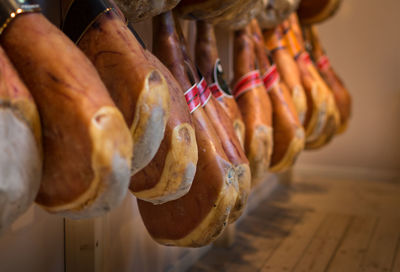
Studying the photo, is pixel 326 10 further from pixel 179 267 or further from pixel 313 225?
pixel 179 267

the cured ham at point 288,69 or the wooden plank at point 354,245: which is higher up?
the cured ham at point 288,69

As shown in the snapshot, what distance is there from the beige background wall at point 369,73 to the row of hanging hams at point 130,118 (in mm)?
1304

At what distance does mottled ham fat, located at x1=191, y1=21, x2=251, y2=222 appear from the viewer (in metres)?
0.63

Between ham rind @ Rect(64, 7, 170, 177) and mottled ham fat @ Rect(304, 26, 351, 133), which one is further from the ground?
ham rind @ Rect(64, 7, 170, 177)

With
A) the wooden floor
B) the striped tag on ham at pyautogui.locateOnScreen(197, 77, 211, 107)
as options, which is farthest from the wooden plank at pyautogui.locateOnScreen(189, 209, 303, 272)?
the striped tag on ham at pyautogui.locateOnScreen(197, 77, 211, 107)

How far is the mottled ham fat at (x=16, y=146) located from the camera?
1.04 ft

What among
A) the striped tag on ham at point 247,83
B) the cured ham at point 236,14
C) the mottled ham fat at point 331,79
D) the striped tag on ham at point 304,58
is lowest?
the mottled ham fat at point 331,79

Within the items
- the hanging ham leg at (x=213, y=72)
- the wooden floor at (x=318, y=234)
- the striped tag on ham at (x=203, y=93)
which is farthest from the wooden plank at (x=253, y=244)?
the striped tag on ham at (x=203, y=93)

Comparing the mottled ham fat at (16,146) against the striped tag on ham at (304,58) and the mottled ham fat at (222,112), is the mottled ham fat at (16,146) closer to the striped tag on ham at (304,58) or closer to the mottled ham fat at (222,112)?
the mottled ham fat at (222,112)

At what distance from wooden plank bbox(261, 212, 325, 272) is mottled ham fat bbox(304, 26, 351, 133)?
0.28 m

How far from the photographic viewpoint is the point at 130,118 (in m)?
0.41

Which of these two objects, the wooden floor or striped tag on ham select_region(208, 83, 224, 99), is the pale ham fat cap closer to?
striped tag on ham select_region(208, 83, 224, 99)

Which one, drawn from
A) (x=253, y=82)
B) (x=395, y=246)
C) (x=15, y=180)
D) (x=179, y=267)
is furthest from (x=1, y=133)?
(x=395, y=246)

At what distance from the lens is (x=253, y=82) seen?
A: 0.87 metres
